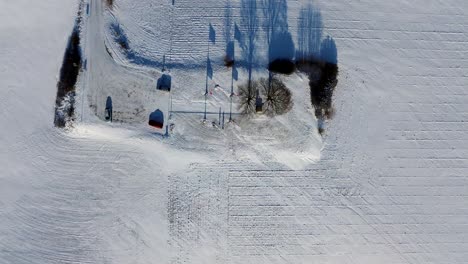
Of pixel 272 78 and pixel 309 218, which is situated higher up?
pixel 272 78

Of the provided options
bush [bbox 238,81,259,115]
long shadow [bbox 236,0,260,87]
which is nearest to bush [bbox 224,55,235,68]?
long shadow [bbox 236,0,260,87]

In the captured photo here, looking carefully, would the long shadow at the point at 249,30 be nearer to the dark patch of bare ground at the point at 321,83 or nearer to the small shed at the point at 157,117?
the dark patch of bare ground at the point at 321,83

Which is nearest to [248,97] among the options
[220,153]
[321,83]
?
[220,153]

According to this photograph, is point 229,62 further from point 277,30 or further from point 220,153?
point 220,153

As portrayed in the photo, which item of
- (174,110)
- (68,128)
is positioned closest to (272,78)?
(174,110)

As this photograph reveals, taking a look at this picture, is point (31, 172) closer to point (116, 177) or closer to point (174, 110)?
point (116, 177)

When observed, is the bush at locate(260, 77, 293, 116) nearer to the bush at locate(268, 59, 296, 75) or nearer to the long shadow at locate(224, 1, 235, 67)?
the bush at locate(268, 59, 296, 75)
